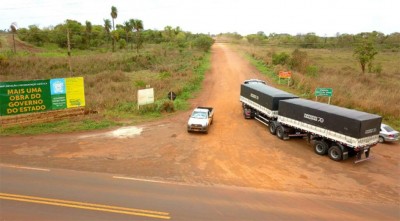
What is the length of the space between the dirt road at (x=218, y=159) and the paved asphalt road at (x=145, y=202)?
106cm

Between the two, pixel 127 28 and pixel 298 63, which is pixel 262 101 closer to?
pixel 298 63

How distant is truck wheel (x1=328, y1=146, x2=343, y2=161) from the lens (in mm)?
18211

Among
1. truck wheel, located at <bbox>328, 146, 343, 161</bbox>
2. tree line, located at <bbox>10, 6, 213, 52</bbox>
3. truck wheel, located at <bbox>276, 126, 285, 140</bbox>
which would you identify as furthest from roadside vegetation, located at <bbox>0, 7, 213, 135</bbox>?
truck wheel, located at <bbox>328, 146, 343, 161</bbox>

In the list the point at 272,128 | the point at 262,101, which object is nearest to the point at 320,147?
the point at 272,128

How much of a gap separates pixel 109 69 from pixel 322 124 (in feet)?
143

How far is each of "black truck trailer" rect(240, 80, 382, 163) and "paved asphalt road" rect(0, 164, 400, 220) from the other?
198 inches

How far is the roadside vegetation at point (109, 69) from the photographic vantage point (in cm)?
2684

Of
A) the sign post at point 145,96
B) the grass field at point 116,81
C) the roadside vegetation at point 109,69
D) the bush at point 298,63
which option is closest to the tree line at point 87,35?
the roadside vegetation at point 109,69

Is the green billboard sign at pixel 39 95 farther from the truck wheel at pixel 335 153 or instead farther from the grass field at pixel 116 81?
the truck wheel at pixel 335 153

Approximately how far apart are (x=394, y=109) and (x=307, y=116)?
13517mm

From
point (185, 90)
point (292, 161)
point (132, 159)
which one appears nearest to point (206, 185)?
point (132, 159)

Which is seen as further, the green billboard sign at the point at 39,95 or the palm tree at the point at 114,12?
the palm tree at the point at 114,12

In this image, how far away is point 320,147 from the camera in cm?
1955

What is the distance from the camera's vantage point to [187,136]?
2228 cm
